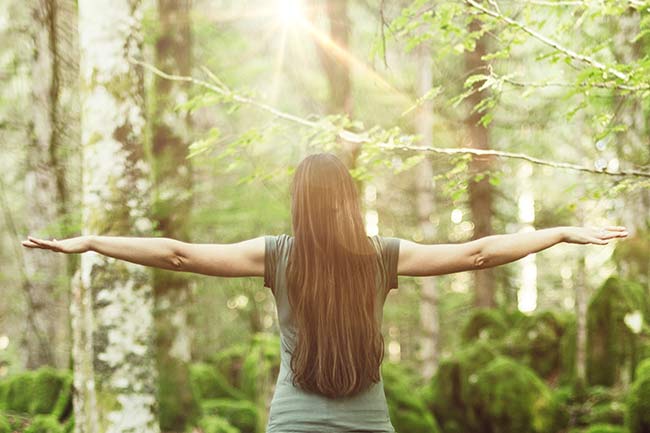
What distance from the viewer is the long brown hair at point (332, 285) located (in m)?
2.92

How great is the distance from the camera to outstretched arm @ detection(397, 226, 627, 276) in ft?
10.4

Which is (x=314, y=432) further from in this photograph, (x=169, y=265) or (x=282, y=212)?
(x=282, y=212)

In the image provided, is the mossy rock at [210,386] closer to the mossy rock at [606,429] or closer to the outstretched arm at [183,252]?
the mossy rock at [606,429]

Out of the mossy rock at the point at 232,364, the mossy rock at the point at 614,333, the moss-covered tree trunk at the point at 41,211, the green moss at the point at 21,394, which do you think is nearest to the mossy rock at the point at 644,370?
the mossy rock at the point at 614,333

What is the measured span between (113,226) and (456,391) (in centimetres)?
694

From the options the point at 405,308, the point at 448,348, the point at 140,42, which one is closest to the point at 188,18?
the point at 140,42

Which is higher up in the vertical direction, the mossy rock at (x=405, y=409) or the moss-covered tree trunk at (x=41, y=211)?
the moss-covered tree trunk at (x=41, y=211)

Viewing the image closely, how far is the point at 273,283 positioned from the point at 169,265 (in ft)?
1.69

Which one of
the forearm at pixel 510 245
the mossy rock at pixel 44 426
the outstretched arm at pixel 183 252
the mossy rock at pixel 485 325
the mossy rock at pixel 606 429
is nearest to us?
the outstretched arm at pixel 183 252

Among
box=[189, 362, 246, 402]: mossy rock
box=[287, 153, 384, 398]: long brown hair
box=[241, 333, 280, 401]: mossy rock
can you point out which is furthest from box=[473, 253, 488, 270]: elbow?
box=[189, 362, 246, 402]: mossy rock

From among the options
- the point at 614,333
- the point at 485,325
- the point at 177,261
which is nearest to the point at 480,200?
the point at 485,325

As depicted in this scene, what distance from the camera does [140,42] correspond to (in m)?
6.20

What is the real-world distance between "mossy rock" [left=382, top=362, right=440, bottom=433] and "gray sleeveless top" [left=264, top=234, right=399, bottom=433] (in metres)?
7.49

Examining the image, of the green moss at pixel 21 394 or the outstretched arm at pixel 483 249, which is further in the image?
the green moss at pixel 21 394
